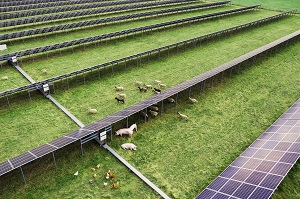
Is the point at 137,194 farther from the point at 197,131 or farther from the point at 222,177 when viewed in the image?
the point at 197,131

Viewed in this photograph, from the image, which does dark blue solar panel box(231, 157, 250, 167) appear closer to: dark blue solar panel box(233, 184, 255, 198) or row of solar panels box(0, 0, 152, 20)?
dark blue solar panel box(233, 184, 255, 198)

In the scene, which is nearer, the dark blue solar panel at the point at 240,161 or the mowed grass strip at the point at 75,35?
the dark blue solar panel at the point at 240,161

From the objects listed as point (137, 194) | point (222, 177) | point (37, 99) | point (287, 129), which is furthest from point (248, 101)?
point (37, 99)

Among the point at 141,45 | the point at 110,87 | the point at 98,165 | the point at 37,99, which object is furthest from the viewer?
the point at 141,45

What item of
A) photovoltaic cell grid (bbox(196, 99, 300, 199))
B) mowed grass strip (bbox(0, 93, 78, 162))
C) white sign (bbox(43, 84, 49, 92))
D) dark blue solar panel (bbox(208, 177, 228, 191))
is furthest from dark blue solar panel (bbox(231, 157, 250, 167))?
white sign (bbox(43, 84, 49, 92))

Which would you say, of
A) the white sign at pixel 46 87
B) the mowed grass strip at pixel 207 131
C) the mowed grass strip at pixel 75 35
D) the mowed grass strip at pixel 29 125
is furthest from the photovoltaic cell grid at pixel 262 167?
the mowed grass strip at pixel 75 35

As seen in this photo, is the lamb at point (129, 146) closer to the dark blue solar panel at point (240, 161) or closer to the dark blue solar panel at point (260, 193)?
the dark blue solar panel at point (240, 161)
